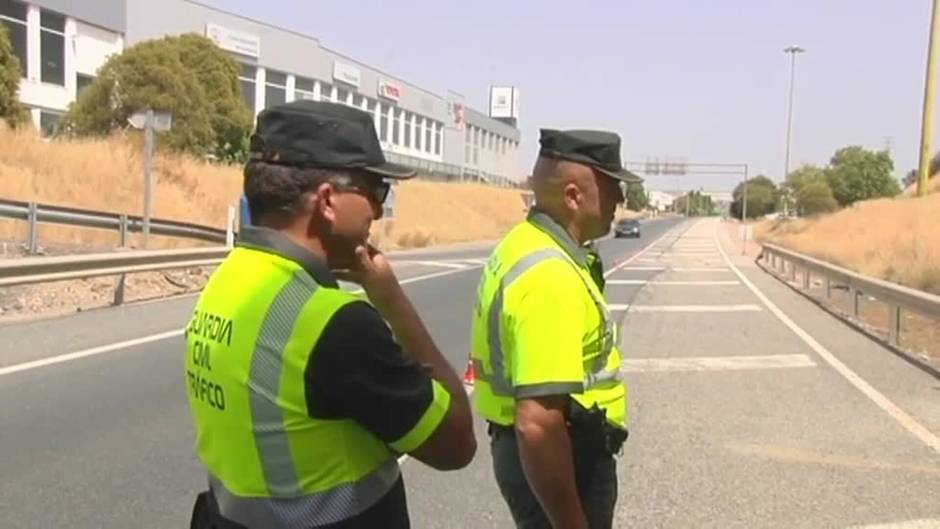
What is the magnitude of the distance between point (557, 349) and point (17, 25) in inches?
2024


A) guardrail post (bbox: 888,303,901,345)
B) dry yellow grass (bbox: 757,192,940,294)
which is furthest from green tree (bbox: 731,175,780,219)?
guardrail post (bbox: 888,303,901,345)

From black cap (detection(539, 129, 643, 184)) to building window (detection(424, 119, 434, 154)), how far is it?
105 metres

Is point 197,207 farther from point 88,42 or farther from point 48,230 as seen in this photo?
point 88,42

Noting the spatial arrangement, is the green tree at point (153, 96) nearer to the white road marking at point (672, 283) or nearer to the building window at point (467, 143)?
the white road marking at point (672, 283)

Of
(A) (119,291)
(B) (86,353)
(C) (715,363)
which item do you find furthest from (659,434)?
(A) (119,291)

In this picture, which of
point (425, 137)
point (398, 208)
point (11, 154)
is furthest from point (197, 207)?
point (425, 137)

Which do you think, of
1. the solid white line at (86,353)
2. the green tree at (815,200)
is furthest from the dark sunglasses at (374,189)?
the green tree at (815,200)

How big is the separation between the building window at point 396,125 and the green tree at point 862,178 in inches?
1556

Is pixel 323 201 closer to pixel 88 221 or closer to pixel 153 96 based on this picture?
pixel 88 221

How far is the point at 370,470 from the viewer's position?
2074mm

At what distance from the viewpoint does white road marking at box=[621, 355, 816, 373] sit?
11.0 metres

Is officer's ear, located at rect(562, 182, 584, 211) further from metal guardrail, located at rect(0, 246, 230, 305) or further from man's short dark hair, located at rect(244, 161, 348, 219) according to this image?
metal guardrail, located at rect(0, 246, 230, 305)

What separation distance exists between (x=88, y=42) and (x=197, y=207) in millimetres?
21412

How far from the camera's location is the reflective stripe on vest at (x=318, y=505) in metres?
2.03
